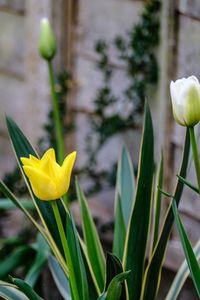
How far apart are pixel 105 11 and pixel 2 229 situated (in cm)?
78

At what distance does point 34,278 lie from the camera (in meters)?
2.46

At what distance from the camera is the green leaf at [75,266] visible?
166cm

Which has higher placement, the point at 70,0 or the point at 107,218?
the point at 70,0

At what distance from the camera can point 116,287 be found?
160cm

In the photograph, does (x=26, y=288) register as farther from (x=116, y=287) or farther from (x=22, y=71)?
(x=22, y=71)

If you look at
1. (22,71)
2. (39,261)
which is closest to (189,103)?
(39,261)

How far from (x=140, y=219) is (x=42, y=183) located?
0.33 metres

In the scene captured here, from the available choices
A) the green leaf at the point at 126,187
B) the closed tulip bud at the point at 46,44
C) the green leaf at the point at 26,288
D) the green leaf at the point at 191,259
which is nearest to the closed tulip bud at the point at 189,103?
the green leaf at the point at 191,259

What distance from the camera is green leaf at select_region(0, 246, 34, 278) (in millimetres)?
2598

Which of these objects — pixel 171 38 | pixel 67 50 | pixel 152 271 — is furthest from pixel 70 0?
pixel 152 271

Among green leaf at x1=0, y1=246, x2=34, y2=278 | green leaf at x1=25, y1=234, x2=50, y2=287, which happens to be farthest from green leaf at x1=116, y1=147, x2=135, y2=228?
green leaf at x1=0, y1=246, x2=34, y2=278

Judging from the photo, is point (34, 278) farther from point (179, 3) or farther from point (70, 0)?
point (70, 0)

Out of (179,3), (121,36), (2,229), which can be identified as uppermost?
(179,3)

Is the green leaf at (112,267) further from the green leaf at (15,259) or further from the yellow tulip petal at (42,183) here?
the green leaf at (15,259)
